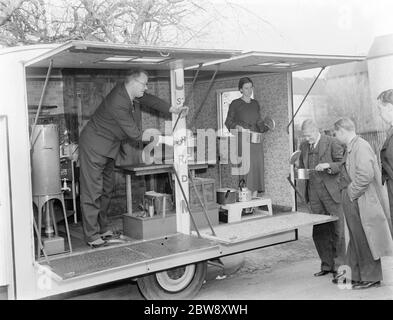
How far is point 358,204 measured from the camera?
18.4 feet

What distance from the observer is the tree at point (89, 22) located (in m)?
14.0

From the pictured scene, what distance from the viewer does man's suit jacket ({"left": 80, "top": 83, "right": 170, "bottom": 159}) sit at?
5.60 metres

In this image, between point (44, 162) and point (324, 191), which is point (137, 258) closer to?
point (44, 162)

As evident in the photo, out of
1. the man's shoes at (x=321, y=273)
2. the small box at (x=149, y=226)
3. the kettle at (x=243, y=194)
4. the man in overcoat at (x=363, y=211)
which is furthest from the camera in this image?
the kettle at (x=243, y=194)

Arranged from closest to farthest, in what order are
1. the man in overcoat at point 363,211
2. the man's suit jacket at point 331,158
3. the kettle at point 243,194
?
the man in overcoat at point 363,211, the man's suit jacket at point 331,158, the kettle at point 243,194

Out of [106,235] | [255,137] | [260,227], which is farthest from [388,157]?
[106,235]

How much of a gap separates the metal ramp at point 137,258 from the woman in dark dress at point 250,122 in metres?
1.89

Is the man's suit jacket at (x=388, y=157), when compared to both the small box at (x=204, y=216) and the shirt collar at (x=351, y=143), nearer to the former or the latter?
the shirt collar at (x=351, y=143)

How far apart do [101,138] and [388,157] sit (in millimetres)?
3001

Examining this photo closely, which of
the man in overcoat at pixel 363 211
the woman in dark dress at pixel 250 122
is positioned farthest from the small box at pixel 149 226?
the man in overcoat at pixel 363 211

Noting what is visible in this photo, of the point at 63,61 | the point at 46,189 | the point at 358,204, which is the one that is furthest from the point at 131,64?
the point at 358,204

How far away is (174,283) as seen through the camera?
5605 mm

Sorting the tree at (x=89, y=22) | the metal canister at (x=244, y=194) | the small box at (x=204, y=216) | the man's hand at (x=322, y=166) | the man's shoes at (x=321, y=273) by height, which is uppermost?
the tree at (x=89, y=22)

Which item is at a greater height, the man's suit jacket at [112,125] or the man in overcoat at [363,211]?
the man's suit jacket at [112,125]
